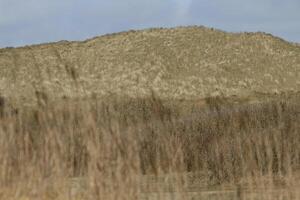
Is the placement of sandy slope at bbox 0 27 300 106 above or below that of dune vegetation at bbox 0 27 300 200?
above

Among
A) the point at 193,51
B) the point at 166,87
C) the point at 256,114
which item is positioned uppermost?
the point at 193,51

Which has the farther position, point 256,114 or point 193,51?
point 193,51

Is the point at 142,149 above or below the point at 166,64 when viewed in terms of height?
below

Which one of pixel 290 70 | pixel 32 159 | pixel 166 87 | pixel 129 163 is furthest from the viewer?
pixel 290 70

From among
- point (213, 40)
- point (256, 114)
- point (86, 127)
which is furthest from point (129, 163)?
point (213, 40)

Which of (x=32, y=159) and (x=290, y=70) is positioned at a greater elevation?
(x=290, y=70)

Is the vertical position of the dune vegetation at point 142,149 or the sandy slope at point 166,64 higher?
the sandy slope at point 166,64

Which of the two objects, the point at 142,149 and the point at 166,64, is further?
the point at 166,64

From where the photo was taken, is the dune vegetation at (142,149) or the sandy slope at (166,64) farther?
the sandy slope at (166,64)

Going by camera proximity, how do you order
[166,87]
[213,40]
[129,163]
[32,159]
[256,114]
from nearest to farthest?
[129,163]
[32,159]
[256,114]
[166,87]
[213,40]

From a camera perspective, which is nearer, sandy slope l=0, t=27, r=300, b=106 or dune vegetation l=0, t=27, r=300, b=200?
dune vegetation l=0, t=27, r=300, b=200

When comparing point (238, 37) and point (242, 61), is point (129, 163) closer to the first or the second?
point (242, 61)

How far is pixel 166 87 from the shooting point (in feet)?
189

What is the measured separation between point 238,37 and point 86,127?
59212 millimetres
